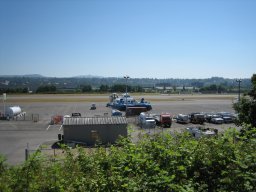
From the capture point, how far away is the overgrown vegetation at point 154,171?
6.23m

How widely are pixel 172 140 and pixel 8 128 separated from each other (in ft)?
115

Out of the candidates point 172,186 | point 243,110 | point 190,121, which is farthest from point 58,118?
point 172,186

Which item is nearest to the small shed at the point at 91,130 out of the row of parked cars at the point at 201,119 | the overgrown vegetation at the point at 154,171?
the row of parked cars at the point at 201,119

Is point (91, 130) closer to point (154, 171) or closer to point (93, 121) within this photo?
point (93, 121)

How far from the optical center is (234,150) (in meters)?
7.47

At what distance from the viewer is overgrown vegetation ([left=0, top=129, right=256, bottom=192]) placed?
623 centimetres

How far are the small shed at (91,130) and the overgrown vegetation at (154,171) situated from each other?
71.2 ft

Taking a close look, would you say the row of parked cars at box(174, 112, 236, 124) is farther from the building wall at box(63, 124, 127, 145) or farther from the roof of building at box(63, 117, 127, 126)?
the building wall at box(63, 124, 127, 145)

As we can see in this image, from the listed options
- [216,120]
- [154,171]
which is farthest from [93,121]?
[154,171]

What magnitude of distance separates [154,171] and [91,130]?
24229mm

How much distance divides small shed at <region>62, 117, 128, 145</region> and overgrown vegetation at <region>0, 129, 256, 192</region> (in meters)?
21.7

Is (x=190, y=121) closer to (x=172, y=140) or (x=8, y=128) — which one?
(x=8, y=128)

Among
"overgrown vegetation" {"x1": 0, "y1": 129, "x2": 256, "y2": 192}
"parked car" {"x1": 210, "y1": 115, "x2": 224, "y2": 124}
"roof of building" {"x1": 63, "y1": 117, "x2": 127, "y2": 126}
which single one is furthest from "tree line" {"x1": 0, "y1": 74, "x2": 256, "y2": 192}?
"parked car" {"x1": 210, "y1": 115, "x2": 224, "y2": 124}

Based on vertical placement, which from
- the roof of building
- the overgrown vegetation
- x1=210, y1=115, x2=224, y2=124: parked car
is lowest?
x1=210, y1=115, x2=224, y2=124: parked car
